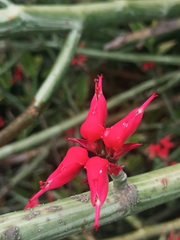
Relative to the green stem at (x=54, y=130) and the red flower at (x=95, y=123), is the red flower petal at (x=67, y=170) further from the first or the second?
the green stem at (x=54, y=130)

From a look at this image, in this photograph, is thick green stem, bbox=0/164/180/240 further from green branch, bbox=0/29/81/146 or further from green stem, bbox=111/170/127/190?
green branch, bbox=0/29/81/146

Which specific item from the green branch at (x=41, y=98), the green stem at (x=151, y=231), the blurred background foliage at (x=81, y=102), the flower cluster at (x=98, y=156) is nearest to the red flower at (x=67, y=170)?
the flower cluster at (x=98, y=156)

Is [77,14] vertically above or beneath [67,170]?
above

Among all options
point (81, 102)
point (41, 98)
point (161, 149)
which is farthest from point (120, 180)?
point (81, 102)

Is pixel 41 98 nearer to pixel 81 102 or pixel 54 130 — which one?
pixel 54 130

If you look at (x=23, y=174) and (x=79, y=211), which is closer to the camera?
(x=79, y=211)

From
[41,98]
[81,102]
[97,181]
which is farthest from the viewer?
[81,102]

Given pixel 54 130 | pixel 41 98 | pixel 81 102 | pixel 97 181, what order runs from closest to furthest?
pixel 97 181
pixel 41 98
pixel 54 130
pixel 81 102
